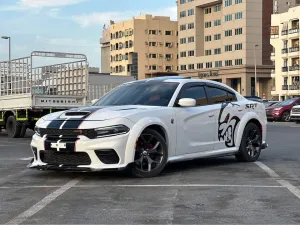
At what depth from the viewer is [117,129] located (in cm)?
763

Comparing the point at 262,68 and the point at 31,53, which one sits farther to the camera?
the point at 262,68

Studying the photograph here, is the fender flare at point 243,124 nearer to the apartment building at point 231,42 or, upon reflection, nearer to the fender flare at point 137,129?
the fender flare at point 137,129

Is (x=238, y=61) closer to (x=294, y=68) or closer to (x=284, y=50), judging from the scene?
(x=284, y=50)

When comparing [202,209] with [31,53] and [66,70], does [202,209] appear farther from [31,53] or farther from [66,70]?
[66,70]

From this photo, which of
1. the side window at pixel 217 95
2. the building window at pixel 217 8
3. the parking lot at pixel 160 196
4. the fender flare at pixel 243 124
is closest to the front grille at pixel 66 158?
the parking lot at pixel 160 196

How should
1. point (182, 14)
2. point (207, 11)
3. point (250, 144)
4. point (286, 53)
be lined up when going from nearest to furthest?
point (250, 144) → point (286, 53) → point (207, 11) → point (182, 14)

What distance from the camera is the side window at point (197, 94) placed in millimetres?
9094

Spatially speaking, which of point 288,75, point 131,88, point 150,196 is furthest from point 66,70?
point 288,75

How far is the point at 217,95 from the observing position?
9.71 m

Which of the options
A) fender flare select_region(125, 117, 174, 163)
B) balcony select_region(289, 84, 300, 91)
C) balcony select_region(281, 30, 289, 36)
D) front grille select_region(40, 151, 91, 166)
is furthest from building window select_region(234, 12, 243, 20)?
front grille select_region(40, 151, 91, 166)

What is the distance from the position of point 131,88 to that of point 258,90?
89.4m

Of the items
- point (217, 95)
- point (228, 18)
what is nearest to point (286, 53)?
point (228, 18)

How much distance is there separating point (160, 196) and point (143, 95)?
273 cm

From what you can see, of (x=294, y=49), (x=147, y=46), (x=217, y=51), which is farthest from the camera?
(x=147, y=46)
